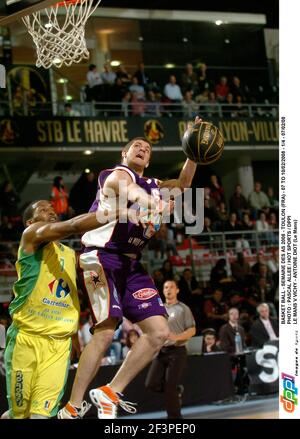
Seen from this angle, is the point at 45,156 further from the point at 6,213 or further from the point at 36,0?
the point at 36,0

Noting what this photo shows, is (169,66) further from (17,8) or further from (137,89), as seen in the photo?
(17,8)

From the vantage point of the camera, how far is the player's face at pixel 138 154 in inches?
282

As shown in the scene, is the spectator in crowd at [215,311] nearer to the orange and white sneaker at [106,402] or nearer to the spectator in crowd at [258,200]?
the spectator in crowd at [258,200]

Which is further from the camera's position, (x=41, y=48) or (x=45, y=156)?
(x=45, y=156)

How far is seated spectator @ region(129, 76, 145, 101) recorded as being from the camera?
18.4 metres

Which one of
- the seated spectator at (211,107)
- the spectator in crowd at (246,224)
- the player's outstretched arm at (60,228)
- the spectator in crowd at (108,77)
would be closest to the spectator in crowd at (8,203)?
the spectator in crowd at (108,77)

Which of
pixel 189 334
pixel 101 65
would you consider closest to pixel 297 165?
pixel 189 334

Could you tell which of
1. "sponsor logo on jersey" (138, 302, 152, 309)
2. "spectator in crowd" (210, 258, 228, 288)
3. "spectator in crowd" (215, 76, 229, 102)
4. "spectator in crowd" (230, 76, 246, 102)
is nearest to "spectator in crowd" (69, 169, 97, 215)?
"spectator in crowd" (210, 258, 228, 288)

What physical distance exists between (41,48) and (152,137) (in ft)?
32.5

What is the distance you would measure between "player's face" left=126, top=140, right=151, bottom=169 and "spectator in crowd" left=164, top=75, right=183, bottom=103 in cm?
1204

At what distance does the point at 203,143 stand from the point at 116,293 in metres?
1.34

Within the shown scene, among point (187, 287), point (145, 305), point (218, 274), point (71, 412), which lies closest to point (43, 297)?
point (145, 305)

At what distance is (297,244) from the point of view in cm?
661

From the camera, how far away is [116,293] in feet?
22.6
